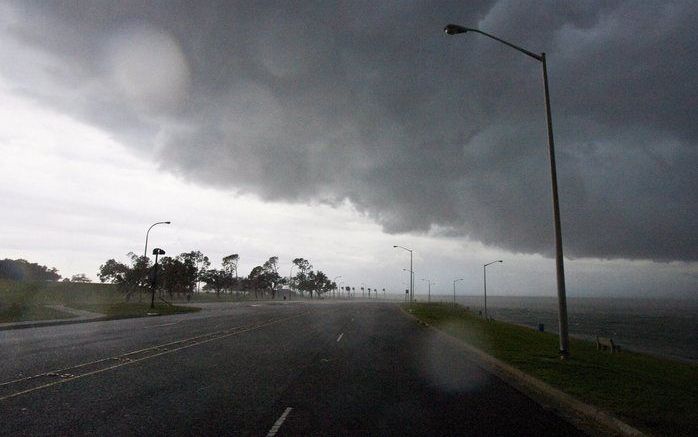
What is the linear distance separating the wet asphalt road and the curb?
0.36 metres

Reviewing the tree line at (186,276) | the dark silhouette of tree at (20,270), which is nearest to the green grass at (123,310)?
the tree line at (186,276)

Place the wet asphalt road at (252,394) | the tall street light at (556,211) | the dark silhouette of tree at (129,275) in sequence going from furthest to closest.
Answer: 1. the dark silhouette of tree at (129,275)
2. the tall street light at (556,211)
3. the wet asphalt road at (252,394)

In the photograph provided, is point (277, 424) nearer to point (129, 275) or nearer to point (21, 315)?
point (21, 315)

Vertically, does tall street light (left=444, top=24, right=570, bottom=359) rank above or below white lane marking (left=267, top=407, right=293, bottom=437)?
above

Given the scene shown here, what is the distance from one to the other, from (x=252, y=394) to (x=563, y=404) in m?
5.99

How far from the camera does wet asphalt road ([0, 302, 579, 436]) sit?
6477 millimetres

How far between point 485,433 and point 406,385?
140 inches

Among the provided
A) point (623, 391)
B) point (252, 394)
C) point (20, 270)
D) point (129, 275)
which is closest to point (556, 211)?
point (623, 391)

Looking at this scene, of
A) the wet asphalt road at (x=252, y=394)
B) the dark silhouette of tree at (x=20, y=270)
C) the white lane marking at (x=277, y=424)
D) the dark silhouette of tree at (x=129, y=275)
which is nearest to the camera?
the white lane marking at (x=277, y=424)

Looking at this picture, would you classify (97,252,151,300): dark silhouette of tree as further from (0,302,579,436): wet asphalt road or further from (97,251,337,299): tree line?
(0,302,579,436): wet asphalt road

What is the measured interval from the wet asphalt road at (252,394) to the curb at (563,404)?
356mm

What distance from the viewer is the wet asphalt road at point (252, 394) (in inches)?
255

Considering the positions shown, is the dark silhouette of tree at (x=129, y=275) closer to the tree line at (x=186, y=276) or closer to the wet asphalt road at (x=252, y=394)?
the tree line at (x=186, y=276)

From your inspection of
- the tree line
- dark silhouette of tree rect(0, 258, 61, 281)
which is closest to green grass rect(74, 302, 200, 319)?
the tree line
